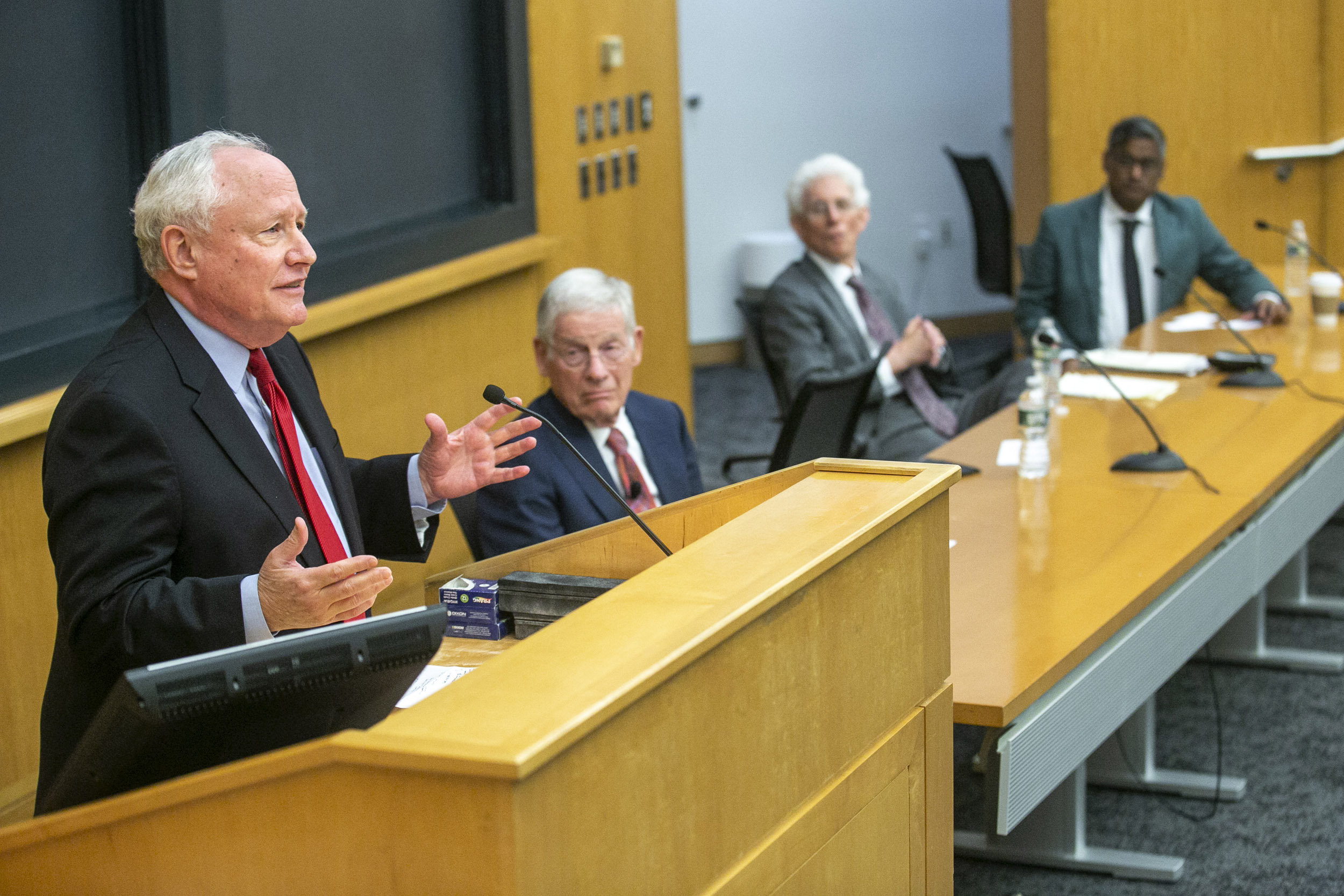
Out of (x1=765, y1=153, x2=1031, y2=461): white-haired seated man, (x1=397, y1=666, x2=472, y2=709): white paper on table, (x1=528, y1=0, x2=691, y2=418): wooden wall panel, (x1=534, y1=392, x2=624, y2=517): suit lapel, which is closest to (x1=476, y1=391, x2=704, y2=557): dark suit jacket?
(x1=534, y1=392, x2=624, y2=517): suit lapel

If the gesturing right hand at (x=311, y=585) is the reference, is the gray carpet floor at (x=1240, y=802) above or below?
below

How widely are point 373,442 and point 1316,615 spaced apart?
2806 mm

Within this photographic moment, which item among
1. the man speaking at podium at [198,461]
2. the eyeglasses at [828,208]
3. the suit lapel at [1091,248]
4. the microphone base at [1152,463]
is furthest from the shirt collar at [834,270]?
the man speaking at podium at [198,461]

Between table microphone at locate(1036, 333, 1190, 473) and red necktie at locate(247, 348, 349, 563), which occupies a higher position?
red necktie at locate(247, 348, 349, 563)

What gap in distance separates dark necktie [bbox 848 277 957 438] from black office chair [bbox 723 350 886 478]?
0.54 m

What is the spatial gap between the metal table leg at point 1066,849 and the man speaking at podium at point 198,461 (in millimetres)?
1493

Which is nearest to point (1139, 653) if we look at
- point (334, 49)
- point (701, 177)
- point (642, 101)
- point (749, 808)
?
point (749, 808)

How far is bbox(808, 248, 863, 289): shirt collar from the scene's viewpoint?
14.4 ft

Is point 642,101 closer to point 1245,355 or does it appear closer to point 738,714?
point 1245,355

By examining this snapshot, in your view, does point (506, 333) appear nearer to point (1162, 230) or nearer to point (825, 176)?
point (825, 176)

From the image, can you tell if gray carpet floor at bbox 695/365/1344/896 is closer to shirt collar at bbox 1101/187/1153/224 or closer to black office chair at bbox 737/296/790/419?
black office chair at bbox 737/296/790/419

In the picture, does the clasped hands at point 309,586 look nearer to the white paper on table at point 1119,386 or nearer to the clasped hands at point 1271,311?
the white paper on table at point 1119,386

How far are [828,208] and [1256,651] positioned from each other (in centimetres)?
172

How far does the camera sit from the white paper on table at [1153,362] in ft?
14.5
